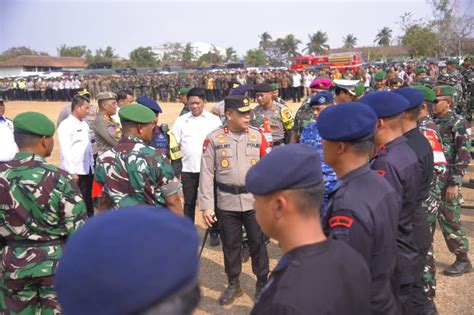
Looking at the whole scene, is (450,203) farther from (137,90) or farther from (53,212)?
(137,90)

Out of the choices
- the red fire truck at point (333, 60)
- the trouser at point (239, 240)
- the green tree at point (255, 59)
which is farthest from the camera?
the green tree at point (255, 59)

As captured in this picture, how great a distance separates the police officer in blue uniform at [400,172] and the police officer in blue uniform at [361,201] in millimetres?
527

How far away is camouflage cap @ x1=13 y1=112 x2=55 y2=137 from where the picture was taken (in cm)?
305

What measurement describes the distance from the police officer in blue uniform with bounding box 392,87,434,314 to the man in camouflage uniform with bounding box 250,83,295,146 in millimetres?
3375

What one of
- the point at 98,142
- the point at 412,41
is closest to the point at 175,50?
the point at 412,41

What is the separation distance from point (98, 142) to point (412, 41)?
121 ft

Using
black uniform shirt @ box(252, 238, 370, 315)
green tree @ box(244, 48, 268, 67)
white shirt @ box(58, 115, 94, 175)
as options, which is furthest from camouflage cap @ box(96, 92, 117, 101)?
green tree @ box(244, 48, 268, 67)

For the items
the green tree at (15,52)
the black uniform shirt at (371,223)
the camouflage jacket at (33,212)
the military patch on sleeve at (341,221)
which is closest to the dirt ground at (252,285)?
the camouflage jacket at (33,212)

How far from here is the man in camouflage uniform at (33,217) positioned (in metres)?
2.93

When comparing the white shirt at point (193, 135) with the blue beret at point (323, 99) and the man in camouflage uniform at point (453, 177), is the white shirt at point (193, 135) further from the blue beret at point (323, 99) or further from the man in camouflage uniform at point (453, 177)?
the man in camouflage uniform at point (453, 177)

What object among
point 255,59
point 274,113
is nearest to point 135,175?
point 274,113

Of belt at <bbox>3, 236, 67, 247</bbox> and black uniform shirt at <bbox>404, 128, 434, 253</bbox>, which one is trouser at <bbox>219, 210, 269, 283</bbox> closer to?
black uniform shirt at <bbox>404, 128, 434, 253</bbox>

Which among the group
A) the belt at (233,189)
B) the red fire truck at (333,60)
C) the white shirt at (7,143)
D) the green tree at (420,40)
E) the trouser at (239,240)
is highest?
the green tree at (420,40)

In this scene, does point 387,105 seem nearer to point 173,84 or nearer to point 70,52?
point 173,84
